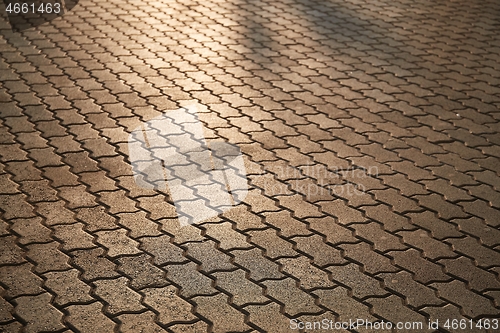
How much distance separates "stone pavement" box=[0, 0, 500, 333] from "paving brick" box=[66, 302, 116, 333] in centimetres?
1

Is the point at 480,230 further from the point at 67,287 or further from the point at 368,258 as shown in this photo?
the point at 67,287

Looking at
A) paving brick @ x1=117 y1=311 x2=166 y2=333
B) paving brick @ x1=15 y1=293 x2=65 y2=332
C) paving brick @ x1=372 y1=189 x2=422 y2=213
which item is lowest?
paving brick @ x1=15 y1=293 x2=65 y2=332

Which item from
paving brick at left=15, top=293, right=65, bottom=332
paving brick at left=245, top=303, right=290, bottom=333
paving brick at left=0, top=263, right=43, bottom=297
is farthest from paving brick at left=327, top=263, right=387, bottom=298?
paving brick at left=0, top=263, right=43, bottom=297

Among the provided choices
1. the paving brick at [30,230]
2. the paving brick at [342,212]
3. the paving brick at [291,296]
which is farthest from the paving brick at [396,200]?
the paving brick at [30,230]

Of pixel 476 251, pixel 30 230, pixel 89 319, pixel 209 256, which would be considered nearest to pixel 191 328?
pixel 89 319

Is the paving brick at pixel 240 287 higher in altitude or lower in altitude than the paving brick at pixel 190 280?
higher

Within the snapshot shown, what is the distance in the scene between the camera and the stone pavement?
4188mm

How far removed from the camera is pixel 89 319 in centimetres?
395

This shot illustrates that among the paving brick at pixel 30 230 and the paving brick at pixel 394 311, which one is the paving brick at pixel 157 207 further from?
the paving brick at pixel 394 311

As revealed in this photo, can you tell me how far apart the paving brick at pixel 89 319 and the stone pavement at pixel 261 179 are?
0.04ft

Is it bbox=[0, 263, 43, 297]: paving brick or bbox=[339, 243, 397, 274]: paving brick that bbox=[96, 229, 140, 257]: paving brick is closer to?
bbox=[0, 263, 43, 297]: paving brick

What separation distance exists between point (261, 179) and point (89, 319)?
2128 mm

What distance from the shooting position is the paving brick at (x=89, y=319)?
3880 mm

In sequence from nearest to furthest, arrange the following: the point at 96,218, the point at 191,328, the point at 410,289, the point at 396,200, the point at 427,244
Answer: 1. the point at 191,328
2. the point at 410,289
3. the point at 427,244
4. the point at 96,218
5. the point at 396,200
